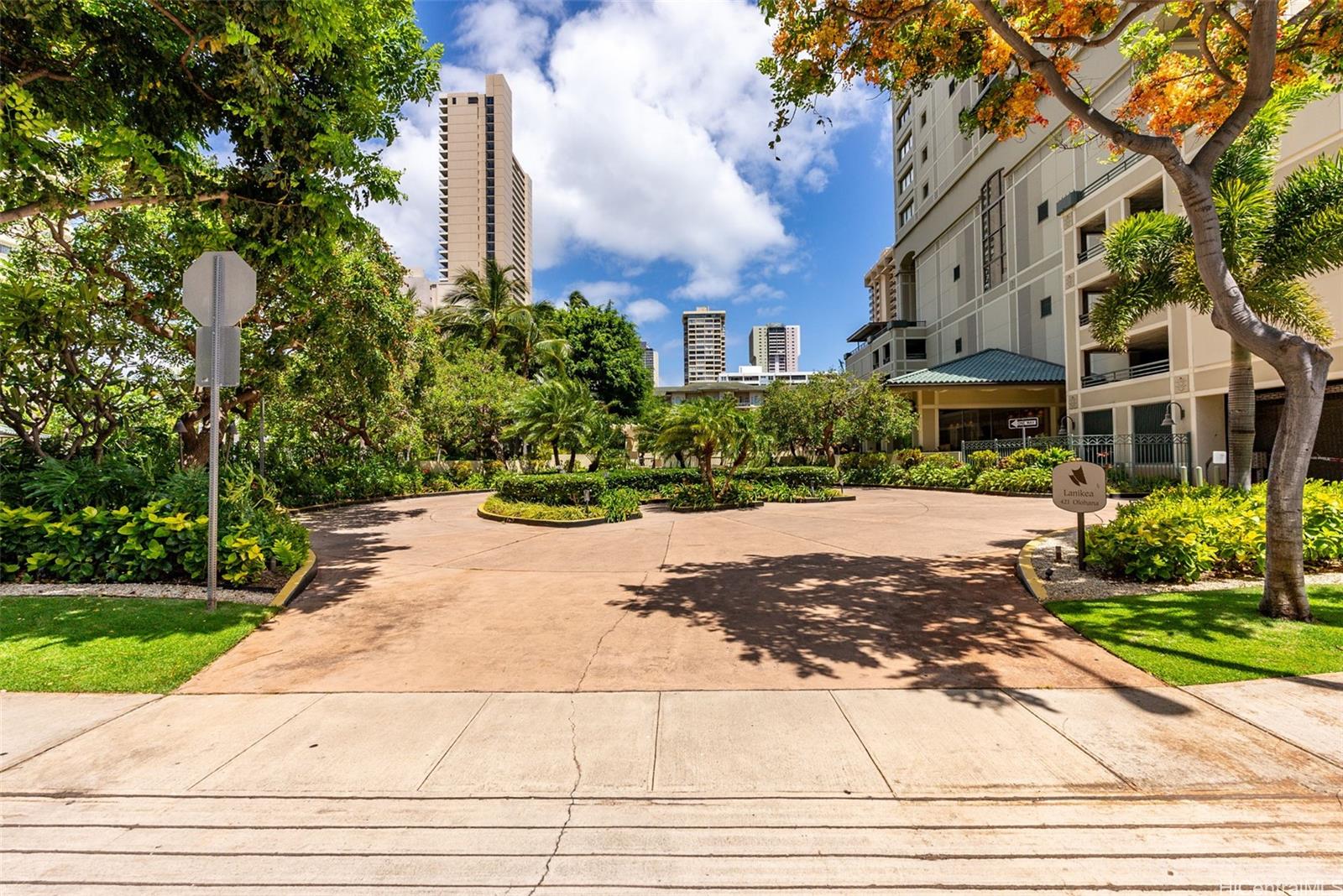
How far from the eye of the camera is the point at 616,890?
2.55 metres

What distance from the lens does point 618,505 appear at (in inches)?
640

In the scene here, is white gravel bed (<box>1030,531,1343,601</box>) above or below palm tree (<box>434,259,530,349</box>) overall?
below

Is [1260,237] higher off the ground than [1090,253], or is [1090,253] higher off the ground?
[1090,253]

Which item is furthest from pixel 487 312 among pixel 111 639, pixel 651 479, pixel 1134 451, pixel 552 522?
pixel 1134 451

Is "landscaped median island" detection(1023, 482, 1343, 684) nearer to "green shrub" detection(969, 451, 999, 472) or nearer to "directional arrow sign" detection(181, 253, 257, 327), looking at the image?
"directional arrow sign" detection(181, 253, 257, 327)

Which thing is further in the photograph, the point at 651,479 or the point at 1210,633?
the point at 651,479

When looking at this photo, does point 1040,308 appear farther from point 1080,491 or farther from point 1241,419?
point 1080,491

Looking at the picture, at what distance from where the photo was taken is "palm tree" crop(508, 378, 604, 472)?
19344mm

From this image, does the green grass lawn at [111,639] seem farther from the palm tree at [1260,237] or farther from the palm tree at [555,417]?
the palm tree at [1260,237]

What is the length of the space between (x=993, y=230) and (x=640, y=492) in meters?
28.5

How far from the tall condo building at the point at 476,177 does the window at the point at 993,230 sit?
100.0 m

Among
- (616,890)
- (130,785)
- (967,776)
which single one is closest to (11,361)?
(130,785)

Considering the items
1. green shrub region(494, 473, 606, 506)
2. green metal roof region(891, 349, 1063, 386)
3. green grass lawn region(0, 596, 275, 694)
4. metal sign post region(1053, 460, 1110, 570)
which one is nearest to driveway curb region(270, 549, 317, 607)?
green grass lawn region(0, 596, 275, 694)

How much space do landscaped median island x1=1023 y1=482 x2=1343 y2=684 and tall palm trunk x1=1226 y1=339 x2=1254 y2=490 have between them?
0.33 meters
